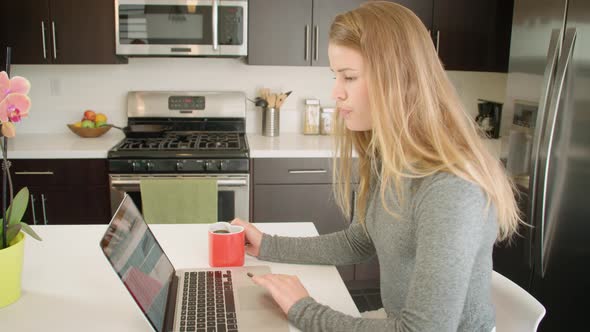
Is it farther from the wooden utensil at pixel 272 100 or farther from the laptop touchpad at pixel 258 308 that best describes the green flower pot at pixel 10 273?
the wooden utensil at pixel 272 100

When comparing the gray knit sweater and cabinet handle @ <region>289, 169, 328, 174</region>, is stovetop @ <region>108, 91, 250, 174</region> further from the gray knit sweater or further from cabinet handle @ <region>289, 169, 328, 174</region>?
the gray knit sweater

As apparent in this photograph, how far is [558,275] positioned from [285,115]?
6.18 feet

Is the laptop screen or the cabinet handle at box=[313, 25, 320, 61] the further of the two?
the cabinet handle at box=[313, 25, 320, 61]

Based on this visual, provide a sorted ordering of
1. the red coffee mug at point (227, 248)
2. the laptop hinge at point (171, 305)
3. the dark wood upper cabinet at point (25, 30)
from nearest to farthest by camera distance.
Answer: the laptop hinge at point (171, 305), the red coffee mug at point (227, 248), the dark wood upper cabinet at point (25, 30)

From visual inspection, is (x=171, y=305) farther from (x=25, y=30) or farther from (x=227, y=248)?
(x=25, y=30)

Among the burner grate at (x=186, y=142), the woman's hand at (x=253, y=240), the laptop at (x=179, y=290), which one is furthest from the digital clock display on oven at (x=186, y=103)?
the laptop at (x=179, y=290)

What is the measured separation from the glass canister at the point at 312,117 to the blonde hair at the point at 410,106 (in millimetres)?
2312

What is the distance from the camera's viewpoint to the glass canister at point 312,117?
3.43 m

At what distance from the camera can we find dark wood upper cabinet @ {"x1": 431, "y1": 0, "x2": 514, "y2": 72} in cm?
315

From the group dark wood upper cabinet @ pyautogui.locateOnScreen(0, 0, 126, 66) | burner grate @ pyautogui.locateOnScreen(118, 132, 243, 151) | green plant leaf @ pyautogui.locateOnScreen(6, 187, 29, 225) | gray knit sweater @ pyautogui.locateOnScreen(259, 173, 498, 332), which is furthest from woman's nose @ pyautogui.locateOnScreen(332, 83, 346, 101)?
dark wood upper cabinet @ pyautogui.locateOnScreen(0, 0, 126, 66)

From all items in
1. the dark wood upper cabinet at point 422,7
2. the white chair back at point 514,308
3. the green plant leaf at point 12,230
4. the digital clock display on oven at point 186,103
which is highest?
the dark wood upper cabinet at point 422,7

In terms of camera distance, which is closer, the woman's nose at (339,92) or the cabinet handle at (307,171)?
the woman's nose at (339,92)

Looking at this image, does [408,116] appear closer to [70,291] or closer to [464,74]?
[70,291]

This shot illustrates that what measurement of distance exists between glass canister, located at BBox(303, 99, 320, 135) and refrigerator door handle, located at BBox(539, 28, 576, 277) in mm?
1533
